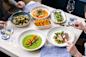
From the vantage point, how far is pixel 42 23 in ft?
5.37

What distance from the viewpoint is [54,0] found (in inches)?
106

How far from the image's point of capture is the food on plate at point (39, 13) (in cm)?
174

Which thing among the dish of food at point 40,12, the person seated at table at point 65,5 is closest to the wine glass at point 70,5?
the dish of food at point 40,12

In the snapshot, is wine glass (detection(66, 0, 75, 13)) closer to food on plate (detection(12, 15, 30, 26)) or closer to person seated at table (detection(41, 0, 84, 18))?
food on plate (detection(12, 15, 30, 26))

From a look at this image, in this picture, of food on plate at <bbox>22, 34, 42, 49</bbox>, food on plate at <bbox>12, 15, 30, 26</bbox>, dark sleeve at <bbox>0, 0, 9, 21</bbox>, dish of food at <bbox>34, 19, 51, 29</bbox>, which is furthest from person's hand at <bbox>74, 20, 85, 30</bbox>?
dark sleeve at <bbox>0, 0, 9, 21</bbox>

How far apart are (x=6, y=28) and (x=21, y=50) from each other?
334mm

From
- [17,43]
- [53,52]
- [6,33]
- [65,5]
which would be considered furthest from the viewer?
[65,5]

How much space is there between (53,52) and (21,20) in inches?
19.6

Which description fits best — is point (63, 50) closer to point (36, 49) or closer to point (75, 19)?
point (36, 49)

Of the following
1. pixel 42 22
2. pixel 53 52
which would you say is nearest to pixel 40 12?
pixel 42 22

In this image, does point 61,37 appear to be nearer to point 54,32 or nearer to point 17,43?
point 54,32

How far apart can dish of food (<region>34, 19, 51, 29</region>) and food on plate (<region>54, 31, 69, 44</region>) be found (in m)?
0.14

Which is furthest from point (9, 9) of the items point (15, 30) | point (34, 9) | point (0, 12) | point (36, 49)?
point (36, 49)

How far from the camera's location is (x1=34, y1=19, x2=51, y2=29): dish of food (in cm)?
161
